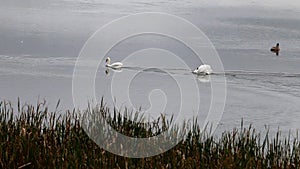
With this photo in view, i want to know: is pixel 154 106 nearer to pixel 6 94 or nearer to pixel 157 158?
pixel 6 94

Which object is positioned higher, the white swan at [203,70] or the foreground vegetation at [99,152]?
the white swan at [203,70]

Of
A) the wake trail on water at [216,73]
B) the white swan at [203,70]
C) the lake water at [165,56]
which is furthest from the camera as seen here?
the wake trail on water at [216,73]

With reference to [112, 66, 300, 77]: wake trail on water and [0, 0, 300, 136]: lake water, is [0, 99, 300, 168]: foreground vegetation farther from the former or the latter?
[112, 66, 300, 77]: wake trail on water

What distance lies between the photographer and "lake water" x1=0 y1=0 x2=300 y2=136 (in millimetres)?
10398

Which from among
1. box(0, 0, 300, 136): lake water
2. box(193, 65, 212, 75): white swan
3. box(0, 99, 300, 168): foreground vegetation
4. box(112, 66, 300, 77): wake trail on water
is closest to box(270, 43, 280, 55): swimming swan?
box(0, 0, 300, 136): lake water

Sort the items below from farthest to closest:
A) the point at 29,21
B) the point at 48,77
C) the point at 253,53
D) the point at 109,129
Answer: the point at 29,21 < the point at 253,53 < the point at 48,77 < the point at 109,129

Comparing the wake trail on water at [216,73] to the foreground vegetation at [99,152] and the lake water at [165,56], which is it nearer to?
the lake water at [165,56]

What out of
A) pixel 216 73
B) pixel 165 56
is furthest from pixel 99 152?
pixel 165 56

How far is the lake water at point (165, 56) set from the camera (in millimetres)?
10398

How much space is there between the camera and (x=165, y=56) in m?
17.3

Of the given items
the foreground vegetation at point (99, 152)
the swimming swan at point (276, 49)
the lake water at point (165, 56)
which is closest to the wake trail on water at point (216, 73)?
the lake water at point (165, 56)

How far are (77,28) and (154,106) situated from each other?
1311 centimetres

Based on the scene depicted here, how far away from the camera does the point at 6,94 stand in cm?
1037

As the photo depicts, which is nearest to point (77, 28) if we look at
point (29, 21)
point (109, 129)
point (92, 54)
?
point (29, 21)
